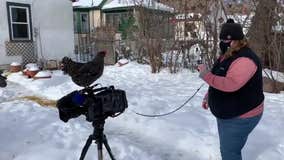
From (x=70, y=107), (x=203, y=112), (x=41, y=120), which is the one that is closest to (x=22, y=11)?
(x=41, y=120)

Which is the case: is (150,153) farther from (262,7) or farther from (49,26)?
(49,26)

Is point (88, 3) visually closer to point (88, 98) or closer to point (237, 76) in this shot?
point (88, 98)

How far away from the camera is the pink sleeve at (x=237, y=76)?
107 inches

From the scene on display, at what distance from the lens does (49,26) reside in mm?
14703

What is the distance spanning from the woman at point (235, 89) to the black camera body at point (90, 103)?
2.54 ft

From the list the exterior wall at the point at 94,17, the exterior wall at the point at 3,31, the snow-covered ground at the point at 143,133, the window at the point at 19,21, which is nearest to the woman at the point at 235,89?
the snow-covered ground at the point at 143,133

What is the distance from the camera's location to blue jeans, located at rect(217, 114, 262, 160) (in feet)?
9.61

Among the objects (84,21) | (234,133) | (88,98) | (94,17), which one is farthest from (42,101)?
(84,21)

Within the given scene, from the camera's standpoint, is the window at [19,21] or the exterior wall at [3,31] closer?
the exterior wall at [3,31]

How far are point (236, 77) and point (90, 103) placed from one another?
1.16 metres

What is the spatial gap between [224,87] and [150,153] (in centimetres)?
193

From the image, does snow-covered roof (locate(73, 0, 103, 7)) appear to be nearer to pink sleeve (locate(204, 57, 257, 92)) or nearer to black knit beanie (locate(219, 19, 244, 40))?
black knit beanie (locate(219, 19, 244, 40))

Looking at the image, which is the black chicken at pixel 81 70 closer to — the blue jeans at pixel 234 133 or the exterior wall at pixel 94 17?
the blue jeans at pixel 234 133

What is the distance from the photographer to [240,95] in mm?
2848
